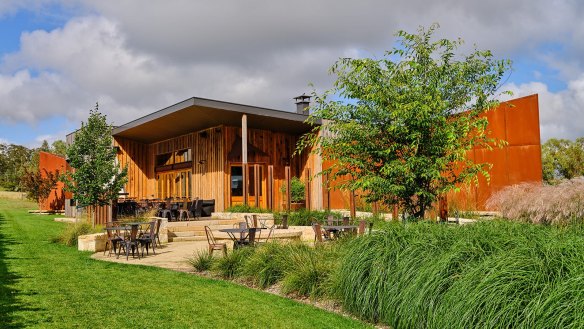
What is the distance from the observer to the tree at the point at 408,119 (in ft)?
24.2

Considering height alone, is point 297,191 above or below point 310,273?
above

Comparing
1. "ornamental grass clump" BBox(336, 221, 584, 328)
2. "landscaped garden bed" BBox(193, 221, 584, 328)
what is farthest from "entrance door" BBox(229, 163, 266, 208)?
"ornamental grass clump" BBox(336, 221, 584, 328)

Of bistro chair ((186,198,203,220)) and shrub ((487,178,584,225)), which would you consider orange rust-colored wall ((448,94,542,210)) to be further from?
bistro chair ((186,198,203,220))

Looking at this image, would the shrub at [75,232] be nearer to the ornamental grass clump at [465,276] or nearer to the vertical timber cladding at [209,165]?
the vertical timber cladding at [209,165]

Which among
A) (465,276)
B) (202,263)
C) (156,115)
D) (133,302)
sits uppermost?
(156,115)

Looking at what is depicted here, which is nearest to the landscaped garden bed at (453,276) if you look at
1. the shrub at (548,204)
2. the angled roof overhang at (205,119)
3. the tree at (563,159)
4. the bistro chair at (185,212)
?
the shrub at (548,204)

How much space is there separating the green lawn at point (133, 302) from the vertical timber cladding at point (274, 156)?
1150 centimetres

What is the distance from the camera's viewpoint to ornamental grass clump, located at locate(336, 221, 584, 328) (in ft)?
12.1

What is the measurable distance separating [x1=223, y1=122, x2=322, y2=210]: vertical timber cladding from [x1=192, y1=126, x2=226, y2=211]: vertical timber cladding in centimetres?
21

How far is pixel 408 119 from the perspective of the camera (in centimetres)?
730

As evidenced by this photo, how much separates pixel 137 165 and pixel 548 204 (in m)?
20.9

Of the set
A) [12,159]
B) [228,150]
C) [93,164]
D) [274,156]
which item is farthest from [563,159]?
[12,159]

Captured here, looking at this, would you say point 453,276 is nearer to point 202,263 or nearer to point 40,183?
point 202,263

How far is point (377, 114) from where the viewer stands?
25.3 ft
